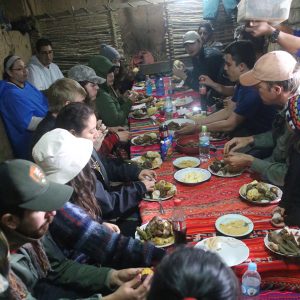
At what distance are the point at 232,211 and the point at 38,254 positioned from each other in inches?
51.3

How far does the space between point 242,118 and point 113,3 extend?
611cm

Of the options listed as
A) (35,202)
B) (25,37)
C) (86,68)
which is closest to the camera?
(35,202)

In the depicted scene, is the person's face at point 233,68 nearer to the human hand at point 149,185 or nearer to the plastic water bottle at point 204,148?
the plastic water bottle at point 204,148

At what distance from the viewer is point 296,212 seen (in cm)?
210

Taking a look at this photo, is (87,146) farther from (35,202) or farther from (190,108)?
(190,108)

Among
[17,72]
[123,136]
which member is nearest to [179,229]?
[123,136]

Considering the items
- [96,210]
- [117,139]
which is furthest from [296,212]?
[117,139]

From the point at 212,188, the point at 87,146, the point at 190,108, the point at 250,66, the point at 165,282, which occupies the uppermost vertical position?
the point at 165,282

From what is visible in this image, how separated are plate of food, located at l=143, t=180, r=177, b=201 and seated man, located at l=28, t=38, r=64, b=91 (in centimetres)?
431

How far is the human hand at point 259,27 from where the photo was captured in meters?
3.14

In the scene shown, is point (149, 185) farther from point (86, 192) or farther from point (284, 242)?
point (284, 242)

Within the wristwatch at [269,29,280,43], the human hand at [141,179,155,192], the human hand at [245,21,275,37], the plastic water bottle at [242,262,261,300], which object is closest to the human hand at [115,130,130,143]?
the human hand at [141,179,155,192]

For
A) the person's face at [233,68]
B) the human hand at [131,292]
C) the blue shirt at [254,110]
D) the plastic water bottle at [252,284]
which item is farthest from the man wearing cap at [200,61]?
the human hand at [131,292]

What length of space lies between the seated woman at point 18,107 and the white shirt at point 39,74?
4.33ft
